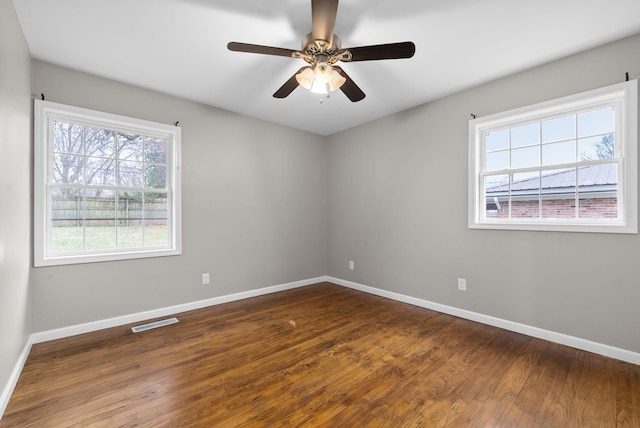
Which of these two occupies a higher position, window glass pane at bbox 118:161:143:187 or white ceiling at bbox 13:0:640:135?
white ceiling at bbox 13:0:640:135

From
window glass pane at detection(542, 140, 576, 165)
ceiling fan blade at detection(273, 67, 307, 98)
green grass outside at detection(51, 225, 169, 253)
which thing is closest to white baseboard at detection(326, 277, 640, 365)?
window glass pane at detection(542, 140, 576, 165)

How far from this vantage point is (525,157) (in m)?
2.80

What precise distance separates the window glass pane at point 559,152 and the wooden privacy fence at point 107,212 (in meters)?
4.09

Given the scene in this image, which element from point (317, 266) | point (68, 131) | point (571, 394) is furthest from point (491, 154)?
point (68, 131)

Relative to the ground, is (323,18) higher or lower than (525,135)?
higher

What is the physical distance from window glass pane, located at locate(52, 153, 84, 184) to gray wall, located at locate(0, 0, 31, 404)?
0.26 m

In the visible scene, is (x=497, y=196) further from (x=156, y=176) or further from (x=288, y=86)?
(x=156, y=176)

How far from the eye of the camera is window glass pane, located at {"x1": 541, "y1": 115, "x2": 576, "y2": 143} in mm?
2535

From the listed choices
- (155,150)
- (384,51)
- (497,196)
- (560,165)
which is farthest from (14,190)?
(560,165)

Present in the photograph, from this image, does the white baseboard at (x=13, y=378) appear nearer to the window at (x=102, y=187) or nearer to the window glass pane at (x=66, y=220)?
the window at (x=102, y=187)

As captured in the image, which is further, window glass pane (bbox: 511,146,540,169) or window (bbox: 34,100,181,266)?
window glass pane (bbox: 511,146,540,169)

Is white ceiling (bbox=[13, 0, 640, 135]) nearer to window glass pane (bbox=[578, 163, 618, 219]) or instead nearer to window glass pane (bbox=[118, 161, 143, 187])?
window glass pane (bbox=[118, 161, 143, 187])

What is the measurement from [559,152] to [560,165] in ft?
0.44

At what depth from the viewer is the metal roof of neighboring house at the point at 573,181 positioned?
7.75ft
